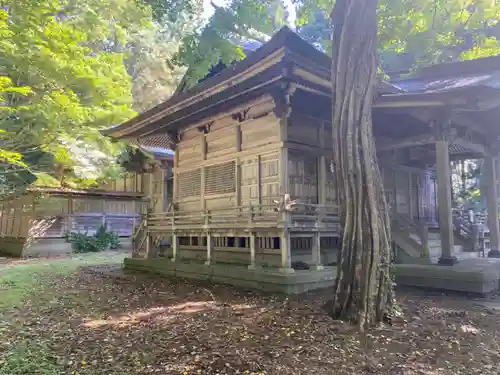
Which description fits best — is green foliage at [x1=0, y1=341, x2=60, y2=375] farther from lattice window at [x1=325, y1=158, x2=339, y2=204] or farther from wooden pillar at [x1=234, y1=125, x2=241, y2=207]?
lattice window at [x1=325, y1=158, x2=339, y2=204]

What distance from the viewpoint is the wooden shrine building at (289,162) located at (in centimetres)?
879

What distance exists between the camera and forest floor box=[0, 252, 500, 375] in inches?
177

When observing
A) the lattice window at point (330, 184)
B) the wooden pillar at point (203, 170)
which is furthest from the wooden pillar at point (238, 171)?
the lattice window at point (330, 184)

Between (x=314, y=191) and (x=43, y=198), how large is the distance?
52.5ft

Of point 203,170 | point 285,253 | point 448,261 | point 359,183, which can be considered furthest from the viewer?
point 203,170

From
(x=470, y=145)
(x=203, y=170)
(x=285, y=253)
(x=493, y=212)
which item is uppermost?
(x=470, y=145)

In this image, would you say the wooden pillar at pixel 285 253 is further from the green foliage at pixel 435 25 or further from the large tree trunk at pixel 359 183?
the green foliage at pixel 435 25

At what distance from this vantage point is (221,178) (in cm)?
1231

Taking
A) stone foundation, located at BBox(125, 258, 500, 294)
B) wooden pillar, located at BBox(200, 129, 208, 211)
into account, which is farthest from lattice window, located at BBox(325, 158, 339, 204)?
wooden pillar, located at BBox(200, 129, 208, 211)

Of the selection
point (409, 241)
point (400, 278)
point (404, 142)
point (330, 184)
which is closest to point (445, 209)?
point (400, 278)

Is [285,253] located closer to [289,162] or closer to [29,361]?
[289,162]

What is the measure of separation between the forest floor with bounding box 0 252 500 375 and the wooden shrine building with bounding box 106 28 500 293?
A: 1760 millimetres

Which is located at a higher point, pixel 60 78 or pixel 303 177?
pixel 60 78

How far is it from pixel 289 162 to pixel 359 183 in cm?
465
